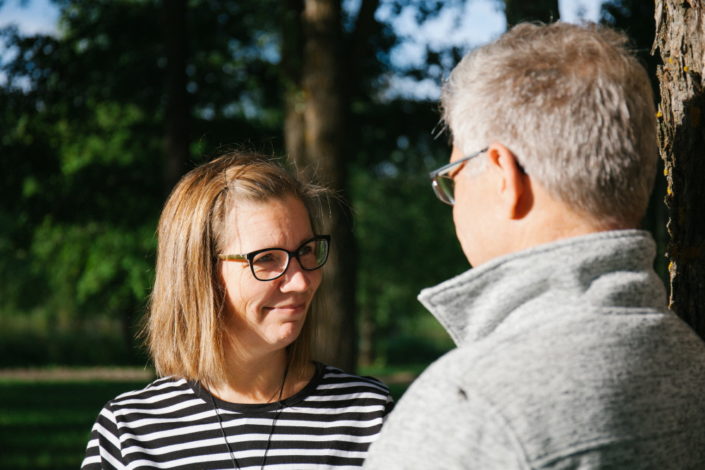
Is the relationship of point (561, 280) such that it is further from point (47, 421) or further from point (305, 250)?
point (47, 421)

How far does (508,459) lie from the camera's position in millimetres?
1270

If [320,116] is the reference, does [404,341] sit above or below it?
below

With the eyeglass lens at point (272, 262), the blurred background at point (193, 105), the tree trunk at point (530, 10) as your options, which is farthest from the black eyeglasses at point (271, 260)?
the blurred background at point (193, 105)

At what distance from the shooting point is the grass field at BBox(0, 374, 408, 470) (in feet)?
31.1

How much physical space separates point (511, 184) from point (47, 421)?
42.8ft

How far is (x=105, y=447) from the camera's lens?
8.02ft

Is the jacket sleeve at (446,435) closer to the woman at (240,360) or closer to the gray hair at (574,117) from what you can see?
the gray hair at (574,117)

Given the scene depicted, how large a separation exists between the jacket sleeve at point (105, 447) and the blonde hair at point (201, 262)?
9.8 inches

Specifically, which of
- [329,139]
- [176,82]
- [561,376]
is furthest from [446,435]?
[176,82]

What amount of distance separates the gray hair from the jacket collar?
0.06 meters

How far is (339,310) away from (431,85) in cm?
391

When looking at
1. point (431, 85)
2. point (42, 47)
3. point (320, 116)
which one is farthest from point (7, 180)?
point (431, 85)

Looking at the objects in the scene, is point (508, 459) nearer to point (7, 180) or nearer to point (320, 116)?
point (320, 116)

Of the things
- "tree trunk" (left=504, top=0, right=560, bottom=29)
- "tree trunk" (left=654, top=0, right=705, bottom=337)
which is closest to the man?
"tree trunk" (left=654, top=0, right=705, bottom=337)
